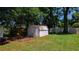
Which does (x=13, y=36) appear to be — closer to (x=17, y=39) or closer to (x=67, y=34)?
(x=17, y=39)

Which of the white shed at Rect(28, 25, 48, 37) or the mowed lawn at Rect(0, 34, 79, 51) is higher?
the white shed at Rect(28, 25, 48, 37)

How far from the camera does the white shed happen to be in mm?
15805

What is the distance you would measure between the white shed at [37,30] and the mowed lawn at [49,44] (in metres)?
0.11

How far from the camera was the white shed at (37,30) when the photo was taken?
15.8m

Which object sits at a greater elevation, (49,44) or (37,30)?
(37,30)

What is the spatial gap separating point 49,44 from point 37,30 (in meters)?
0.42

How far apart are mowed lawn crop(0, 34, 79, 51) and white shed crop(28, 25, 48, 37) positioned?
0.37 ft

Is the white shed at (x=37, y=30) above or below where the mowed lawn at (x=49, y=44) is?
above

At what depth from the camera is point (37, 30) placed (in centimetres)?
1588

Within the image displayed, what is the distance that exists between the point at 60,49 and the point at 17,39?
1.00 metres

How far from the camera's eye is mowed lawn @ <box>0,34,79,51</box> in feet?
52.0
